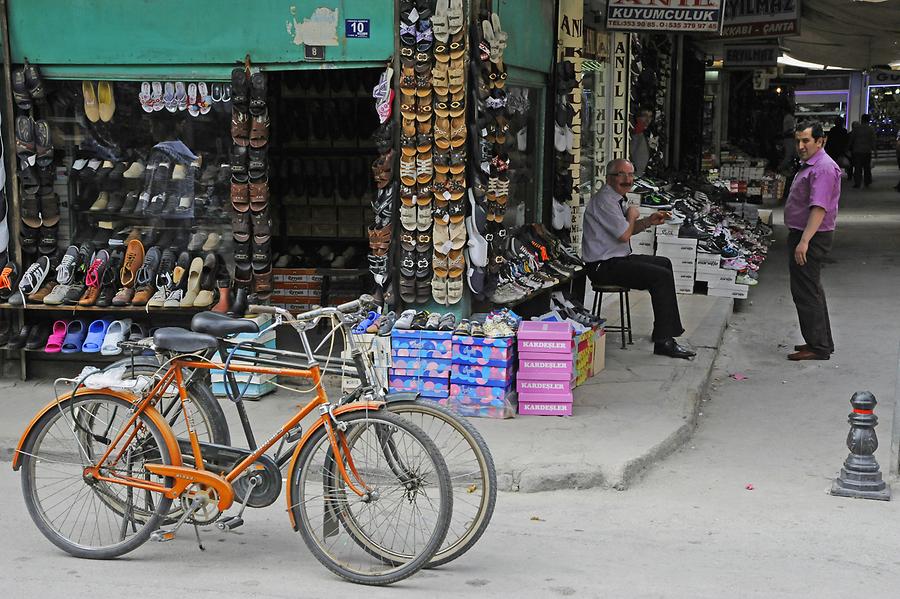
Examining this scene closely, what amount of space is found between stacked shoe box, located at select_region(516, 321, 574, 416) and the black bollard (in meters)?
1.92

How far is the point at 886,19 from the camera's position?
16.6 meters

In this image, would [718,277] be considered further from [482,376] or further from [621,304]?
[482,376]

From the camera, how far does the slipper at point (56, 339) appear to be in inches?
326

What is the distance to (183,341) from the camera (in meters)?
4.79

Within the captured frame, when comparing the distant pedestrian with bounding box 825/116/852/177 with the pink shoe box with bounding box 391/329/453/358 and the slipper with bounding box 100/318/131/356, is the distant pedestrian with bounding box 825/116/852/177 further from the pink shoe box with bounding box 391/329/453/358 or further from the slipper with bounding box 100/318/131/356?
the slipper with bounding box 100/318/131/356

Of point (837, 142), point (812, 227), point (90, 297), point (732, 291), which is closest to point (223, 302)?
point (90, 297)

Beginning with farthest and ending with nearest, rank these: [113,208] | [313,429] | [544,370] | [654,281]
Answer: [654,281] < [113,208] < [544,370] < [313,429]

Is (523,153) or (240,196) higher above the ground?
(523,153)

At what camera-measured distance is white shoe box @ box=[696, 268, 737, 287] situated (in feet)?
→ 40.4

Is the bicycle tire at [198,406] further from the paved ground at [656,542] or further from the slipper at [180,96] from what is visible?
the slipper at [180,96]

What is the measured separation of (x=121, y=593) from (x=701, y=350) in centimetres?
614

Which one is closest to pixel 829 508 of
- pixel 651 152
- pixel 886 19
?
pixel 651 152

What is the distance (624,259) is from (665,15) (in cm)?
311

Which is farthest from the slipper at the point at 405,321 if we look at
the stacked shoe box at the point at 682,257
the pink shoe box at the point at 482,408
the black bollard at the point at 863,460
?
the stacked shoe box at the point at 682,257
